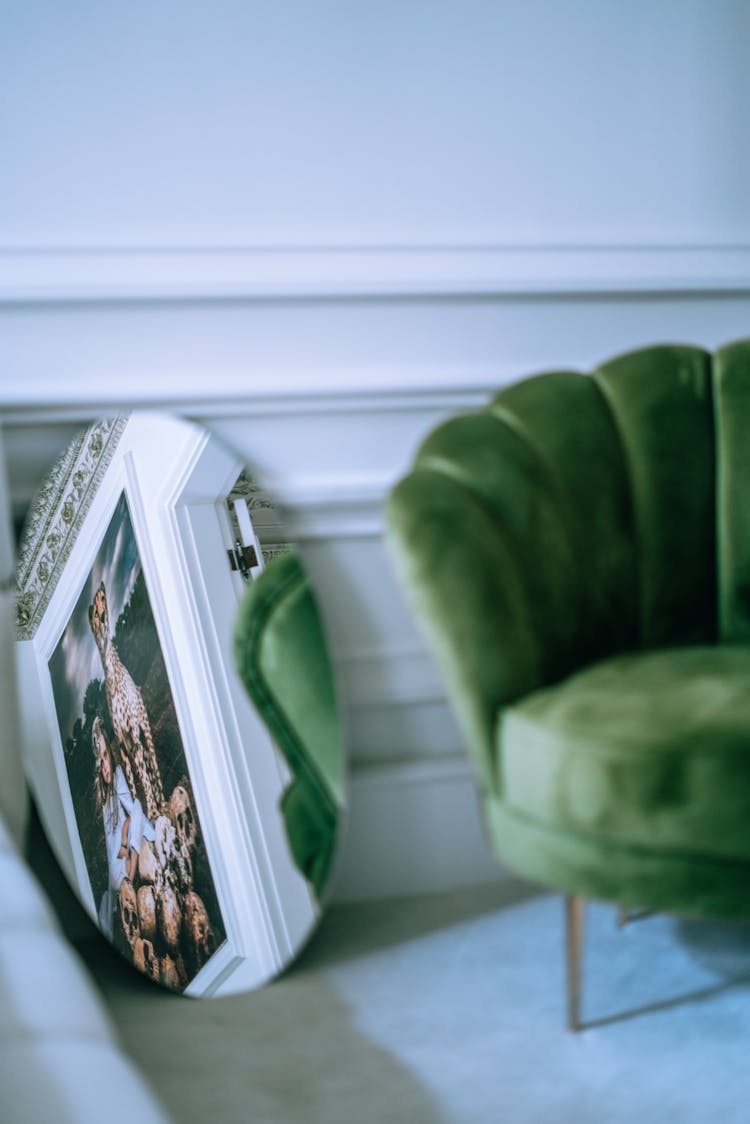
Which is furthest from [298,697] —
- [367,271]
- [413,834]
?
[367,271]

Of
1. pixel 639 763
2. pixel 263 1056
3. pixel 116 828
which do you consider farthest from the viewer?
pixel 116 828

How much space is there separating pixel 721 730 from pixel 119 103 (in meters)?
1.04

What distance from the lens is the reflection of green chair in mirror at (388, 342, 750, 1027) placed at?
32.0 inches

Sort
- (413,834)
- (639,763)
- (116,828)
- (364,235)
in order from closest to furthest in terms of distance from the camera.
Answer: (639,763), (116,828), (364,235), (413,834)

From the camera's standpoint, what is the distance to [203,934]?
3.49 ft

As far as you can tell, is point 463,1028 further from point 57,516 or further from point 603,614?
point 57,516

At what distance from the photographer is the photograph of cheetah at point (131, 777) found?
1063 millimetres

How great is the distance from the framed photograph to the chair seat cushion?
14.3 inches

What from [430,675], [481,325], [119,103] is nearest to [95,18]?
[119,103]

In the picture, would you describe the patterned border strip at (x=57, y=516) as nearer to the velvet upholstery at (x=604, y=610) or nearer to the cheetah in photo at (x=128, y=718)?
the cheetah in photo at (x=128, y=718)

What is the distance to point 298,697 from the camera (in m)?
1.14

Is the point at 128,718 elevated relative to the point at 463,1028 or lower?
elevated

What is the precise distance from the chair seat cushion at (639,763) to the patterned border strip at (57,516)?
0.60 metres

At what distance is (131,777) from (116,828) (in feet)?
0.21
